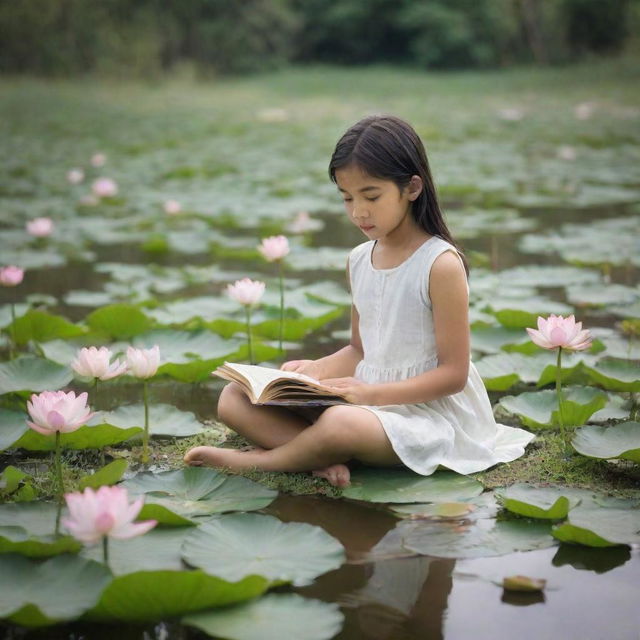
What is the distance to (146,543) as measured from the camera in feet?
4.39

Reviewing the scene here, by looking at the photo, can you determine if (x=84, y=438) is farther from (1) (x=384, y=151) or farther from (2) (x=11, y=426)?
(1) (x=384, y=151)

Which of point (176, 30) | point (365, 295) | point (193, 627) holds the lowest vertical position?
point (193, 627)

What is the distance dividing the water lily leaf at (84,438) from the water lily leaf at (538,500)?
2.36 ft

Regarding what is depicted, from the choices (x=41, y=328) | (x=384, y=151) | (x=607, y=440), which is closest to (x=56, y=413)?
(x=384, y=151)

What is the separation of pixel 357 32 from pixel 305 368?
22.4 metres

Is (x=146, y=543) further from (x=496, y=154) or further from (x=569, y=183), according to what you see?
(x=496, y=154)

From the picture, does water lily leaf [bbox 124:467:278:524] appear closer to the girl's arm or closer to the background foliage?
the girl's arm

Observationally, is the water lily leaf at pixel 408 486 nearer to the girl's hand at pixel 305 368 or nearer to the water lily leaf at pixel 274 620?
the girl's hand at pixel 305 368

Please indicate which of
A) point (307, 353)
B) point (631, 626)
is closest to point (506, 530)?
point (631, 626)

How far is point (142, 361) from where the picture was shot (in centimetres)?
170

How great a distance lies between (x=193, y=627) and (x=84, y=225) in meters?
3.71

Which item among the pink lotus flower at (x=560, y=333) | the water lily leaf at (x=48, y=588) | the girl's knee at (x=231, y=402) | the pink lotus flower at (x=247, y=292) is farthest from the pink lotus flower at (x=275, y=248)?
the water lily leaf at (x=48, y=588)

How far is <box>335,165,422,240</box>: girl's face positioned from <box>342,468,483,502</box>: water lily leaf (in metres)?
0.45

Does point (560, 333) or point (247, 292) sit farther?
point (247, 292)
